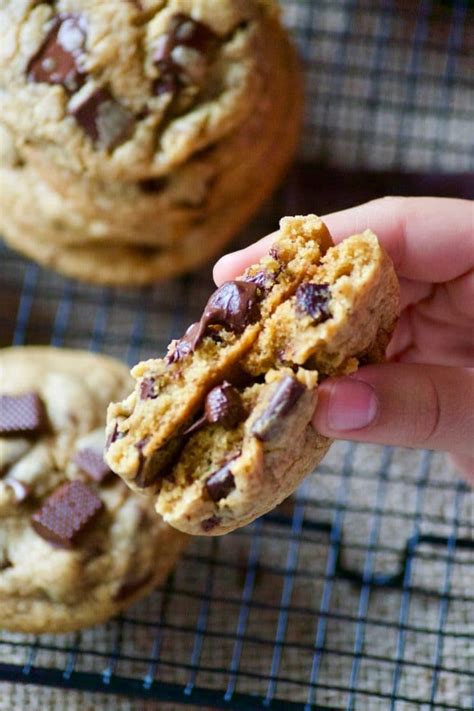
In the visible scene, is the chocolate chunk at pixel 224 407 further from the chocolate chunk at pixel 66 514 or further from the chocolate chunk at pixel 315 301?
the chocolate chunk at pixel 66 514

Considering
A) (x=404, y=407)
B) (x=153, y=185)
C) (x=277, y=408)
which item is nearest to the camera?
(x=277, y=408)

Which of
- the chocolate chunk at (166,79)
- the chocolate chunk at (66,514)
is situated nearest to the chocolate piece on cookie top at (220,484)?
the chocolate chunk at (66,514)

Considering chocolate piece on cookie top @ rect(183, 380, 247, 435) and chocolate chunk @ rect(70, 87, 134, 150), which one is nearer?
chocolate piece on cookie top @ rect(183, 380, 247, 435)

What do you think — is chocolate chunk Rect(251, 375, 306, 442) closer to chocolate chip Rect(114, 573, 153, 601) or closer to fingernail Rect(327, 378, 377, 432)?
fingernail Rect(327, 378, 377, 432)

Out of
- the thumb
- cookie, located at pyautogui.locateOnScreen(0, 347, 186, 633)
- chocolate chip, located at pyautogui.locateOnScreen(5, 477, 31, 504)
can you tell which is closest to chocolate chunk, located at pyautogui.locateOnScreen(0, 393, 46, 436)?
cookie, located at pyautogui.locateOnScreen(0, 347, 186, 633)

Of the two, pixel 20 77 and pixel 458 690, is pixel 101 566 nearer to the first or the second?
pixel 458 690

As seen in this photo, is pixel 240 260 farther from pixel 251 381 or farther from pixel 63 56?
pixel 63 56

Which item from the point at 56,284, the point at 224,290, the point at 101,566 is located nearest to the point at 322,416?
the point at 224,290

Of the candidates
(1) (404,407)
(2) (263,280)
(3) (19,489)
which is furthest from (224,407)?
(3) (19,489)
